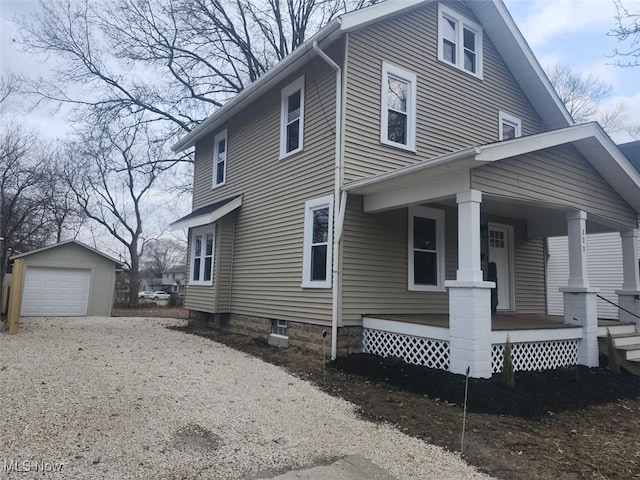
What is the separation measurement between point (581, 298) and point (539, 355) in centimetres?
155

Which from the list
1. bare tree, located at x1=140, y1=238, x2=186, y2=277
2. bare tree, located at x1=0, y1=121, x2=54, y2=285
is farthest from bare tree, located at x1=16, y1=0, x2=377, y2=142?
bare tree, located at x1=140, y1=238, x2=186, y2=277

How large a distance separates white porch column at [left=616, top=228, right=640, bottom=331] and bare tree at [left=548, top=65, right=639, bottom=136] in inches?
751

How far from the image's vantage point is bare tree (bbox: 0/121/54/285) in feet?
62.0

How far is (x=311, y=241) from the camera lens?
29.7ft

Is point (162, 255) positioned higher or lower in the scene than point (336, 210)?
higher

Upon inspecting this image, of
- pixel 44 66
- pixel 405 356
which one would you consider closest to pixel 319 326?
pixel 405 356

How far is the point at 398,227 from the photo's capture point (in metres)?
9.03

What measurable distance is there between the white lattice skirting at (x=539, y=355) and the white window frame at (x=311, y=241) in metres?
3.06

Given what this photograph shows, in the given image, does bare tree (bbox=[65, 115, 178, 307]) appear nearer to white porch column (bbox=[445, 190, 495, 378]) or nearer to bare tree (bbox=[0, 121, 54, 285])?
bare tree (bbox=[0, 121, 54, 285])

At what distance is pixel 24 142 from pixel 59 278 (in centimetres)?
→ 620

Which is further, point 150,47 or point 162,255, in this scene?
point 162,255

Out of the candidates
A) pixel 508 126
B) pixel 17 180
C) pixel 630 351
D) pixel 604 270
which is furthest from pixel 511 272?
pixel 17 180

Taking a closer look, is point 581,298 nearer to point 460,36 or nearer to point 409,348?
point 409,348

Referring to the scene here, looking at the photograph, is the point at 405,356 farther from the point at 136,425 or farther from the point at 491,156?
the point at 136,425
